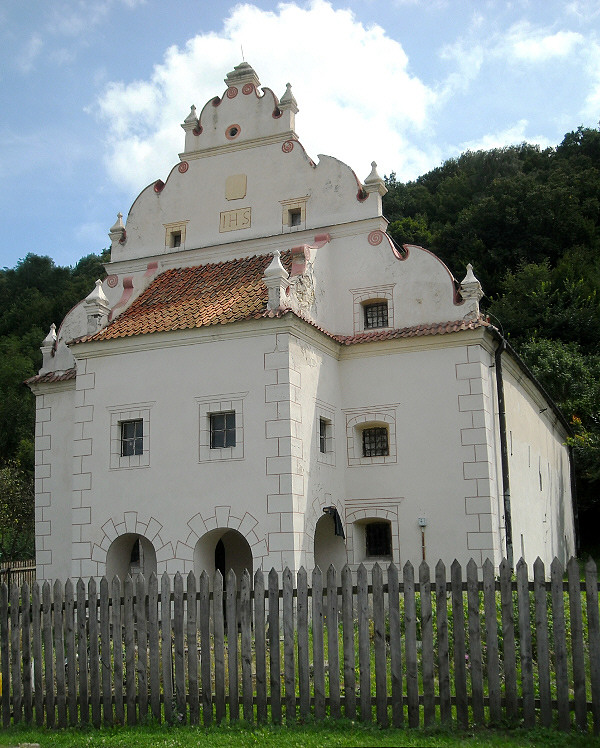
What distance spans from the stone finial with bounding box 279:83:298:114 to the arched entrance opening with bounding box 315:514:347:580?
11.2m

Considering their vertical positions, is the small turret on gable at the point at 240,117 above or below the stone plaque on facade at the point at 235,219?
above

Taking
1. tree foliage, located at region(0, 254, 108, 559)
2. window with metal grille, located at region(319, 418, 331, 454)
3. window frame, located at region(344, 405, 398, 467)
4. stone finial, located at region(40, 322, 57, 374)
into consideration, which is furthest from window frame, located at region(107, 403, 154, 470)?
tree foliage, located at region(0, 254, 108, 559)

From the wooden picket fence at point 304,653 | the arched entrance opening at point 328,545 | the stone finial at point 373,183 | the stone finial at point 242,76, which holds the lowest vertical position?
the wooden picket fence at point 304,653

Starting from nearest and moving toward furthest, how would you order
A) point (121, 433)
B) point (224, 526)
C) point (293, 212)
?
point (224, 526) < point (121, 433) < point (293, 212)

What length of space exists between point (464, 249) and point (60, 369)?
38.8 m

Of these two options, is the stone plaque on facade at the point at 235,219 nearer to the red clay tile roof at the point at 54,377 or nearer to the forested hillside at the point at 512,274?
the red clay tile roof at the point at 54,377

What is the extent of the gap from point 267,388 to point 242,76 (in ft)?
34.2

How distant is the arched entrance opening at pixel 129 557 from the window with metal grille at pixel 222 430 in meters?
2.91

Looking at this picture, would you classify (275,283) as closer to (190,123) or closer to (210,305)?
(210,305)

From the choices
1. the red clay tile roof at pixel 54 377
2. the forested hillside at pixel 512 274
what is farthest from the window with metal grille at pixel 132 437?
the forested hillside at pixel 512 274

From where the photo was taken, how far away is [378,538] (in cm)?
2017

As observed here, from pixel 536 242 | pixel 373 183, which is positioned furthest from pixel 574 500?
pixel 536 242

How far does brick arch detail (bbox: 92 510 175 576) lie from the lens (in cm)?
1802

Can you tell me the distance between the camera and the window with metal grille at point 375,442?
20.3m
